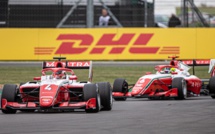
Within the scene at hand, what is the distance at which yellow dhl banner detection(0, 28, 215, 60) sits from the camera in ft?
99.1

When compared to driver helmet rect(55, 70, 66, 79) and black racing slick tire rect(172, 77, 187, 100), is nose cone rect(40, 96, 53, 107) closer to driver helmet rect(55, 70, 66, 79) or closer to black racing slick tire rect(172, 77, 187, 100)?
driver helmet rect(55, 70, 66, 79)

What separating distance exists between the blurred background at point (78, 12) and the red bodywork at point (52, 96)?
15206 mm

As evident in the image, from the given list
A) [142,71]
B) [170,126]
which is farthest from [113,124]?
[142,71]

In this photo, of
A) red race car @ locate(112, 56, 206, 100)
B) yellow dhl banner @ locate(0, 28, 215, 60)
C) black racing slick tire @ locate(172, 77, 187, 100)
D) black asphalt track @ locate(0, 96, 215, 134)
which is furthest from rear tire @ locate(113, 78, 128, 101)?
yellow dhl banner @ locate(0, 28, 215, 60)

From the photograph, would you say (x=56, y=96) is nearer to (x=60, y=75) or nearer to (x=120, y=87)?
(x=60, y=75)

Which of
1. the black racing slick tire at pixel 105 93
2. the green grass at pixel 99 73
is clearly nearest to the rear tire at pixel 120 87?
the black racing slick tire at pixel 105 93

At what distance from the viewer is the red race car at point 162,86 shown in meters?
19.4

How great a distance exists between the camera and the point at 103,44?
30.2 meters

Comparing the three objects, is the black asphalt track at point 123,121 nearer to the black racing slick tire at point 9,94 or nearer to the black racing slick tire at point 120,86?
the black racing slick tire at point 9,94

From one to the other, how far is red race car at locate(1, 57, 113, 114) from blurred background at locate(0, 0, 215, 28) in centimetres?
1541

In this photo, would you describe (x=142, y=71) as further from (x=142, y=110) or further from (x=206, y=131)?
(x=206, y=131)

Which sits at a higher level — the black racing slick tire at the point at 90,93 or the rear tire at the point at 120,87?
the black racing slick tire at the point at 90,93

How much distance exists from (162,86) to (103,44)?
10568 millimetres

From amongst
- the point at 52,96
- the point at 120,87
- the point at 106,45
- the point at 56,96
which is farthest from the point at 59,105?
the point at 106,45
